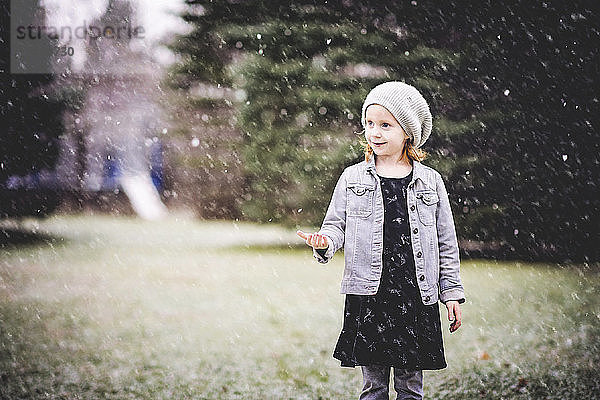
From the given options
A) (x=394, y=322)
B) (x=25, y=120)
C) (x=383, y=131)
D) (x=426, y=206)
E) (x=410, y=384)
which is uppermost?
(x=25, y=120)

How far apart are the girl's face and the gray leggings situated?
887 mm

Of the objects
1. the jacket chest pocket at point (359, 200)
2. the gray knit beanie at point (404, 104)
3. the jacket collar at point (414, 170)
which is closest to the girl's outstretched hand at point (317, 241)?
the jacket chest pocket at point (359, 200)

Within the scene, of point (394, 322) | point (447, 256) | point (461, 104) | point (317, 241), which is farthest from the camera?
point (461, 104)

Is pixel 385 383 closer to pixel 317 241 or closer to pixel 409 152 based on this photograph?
pixel 317 241

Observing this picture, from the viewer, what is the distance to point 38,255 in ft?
37.3

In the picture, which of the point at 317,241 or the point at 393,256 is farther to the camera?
the point at 393,256

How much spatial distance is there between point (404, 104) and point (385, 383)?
44.3 inches

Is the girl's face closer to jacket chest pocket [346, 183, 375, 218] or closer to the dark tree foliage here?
jacket chest pocket [346, 183, 375, 218]

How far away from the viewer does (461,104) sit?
469 inches

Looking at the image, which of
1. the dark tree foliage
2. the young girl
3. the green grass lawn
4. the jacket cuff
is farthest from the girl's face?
the dark tree foliage

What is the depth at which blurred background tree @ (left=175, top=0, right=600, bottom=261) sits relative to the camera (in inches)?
459

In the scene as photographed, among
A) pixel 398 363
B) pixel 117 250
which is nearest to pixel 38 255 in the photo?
pixel 117 250

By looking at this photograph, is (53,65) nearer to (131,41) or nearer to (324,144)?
(324,144)

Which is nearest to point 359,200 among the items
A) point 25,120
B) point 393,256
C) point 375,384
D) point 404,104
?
point 393,256
